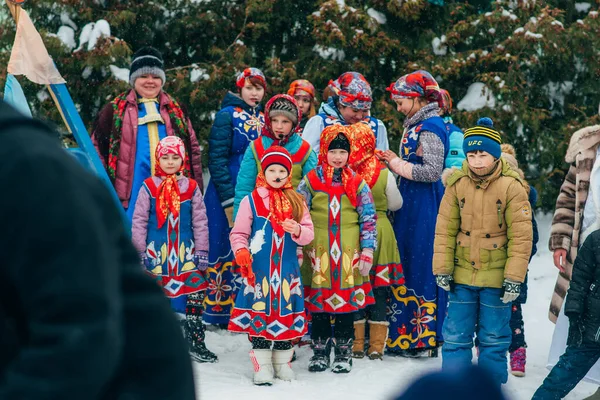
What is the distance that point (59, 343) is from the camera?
1291 millimetres

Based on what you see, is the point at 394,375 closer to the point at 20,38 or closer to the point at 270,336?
the point at 270,336

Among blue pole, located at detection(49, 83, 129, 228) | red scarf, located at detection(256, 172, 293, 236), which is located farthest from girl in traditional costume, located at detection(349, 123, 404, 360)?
blue pole, located at detection(49, 83, 129, 228)

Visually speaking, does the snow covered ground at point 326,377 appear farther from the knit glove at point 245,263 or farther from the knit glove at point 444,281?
the knit glove at point 245,263

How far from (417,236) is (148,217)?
6.66 feet

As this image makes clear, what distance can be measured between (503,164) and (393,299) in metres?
1.54

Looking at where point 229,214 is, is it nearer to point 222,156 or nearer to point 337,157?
point 222,156

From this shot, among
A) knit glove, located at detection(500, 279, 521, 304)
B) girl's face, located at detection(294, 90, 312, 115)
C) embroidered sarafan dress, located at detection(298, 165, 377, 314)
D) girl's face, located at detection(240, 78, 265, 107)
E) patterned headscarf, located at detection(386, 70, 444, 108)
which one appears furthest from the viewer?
girl's face, located at detection(294, 90, 312, 115)

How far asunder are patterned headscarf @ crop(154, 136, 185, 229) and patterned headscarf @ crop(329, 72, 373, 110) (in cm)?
133

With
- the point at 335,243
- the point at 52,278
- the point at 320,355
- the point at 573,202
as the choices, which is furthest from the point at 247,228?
the point at 52,278

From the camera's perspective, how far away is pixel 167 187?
249 inches

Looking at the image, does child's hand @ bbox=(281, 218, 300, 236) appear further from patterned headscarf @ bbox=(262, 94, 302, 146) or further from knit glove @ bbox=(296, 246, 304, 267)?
patterned headscarf @ bbox=(262, 94, 302, 146)

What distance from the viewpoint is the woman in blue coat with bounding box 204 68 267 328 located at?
23.0 ft

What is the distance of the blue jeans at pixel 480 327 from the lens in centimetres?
579

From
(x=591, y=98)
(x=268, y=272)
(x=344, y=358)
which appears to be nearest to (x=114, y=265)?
(x=268, y=272)
